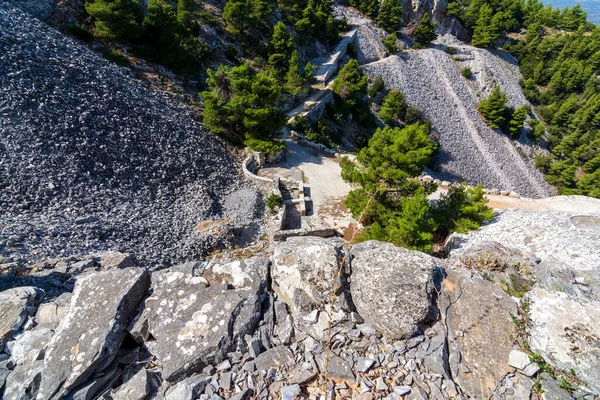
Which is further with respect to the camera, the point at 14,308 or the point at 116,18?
the point at 116,18

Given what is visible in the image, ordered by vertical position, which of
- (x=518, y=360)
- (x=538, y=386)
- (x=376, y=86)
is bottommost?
(x=538, y=386)

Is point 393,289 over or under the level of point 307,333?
A: over

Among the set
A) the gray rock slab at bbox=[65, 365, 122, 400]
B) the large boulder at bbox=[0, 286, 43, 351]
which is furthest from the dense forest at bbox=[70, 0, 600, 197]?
the gray rock slab at bbox=[65, 365, 122, 400]

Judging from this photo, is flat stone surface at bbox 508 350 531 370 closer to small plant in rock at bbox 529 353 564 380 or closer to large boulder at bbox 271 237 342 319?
small plant in rock at bbox 529 353 564 380

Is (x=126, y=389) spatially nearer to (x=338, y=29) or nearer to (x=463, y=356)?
(x=463, y=356)

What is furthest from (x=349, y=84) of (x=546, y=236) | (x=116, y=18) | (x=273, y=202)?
(x=546, y=236)

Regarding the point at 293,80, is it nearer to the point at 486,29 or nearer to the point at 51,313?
the point at 51,313

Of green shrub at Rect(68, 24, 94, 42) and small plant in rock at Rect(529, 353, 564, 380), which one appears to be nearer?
small plant in rock at Rect(529, 353, 564, 380)
